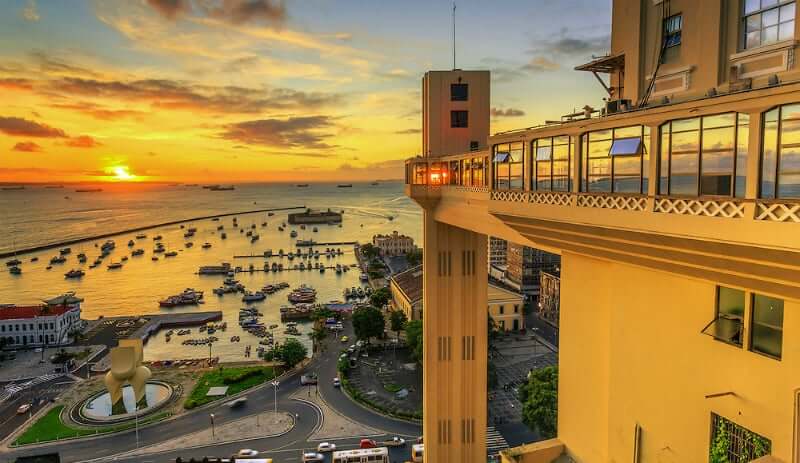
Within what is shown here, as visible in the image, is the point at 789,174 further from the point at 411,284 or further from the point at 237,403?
the point at 411,284

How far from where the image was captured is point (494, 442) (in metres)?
22.8

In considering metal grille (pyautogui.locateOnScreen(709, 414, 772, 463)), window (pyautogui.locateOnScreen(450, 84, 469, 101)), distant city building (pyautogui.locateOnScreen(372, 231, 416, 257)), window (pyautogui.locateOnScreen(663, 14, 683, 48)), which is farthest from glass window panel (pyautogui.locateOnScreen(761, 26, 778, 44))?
distant city building (pyautogui.locateOnScreen(372, 231, 416, 257))

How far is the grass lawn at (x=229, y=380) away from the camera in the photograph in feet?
93.4

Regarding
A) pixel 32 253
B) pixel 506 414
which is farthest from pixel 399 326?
pixel 32 253

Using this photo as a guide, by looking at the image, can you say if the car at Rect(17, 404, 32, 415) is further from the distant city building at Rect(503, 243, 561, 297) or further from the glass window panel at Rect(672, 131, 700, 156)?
the distant city building at Rect(503, 243, 561, 297)

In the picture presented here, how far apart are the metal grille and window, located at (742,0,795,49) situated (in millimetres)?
4101

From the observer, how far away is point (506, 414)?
84.3 ft

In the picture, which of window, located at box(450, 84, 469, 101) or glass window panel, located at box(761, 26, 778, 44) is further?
window, located at box(450, 84, 469, 101)

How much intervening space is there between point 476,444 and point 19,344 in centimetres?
3987

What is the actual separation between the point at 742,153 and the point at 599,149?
1.73 meters

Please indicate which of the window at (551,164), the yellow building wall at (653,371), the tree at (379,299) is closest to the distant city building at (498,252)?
the tree at (379,299)

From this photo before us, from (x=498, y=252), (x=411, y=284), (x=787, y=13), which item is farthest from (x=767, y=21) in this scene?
(x=498, y=252)

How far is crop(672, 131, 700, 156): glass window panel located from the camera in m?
4.48

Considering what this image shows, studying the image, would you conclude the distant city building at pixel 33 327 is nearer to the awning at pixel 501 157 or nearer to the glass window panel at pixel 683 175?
the awning at pixel 501 157
